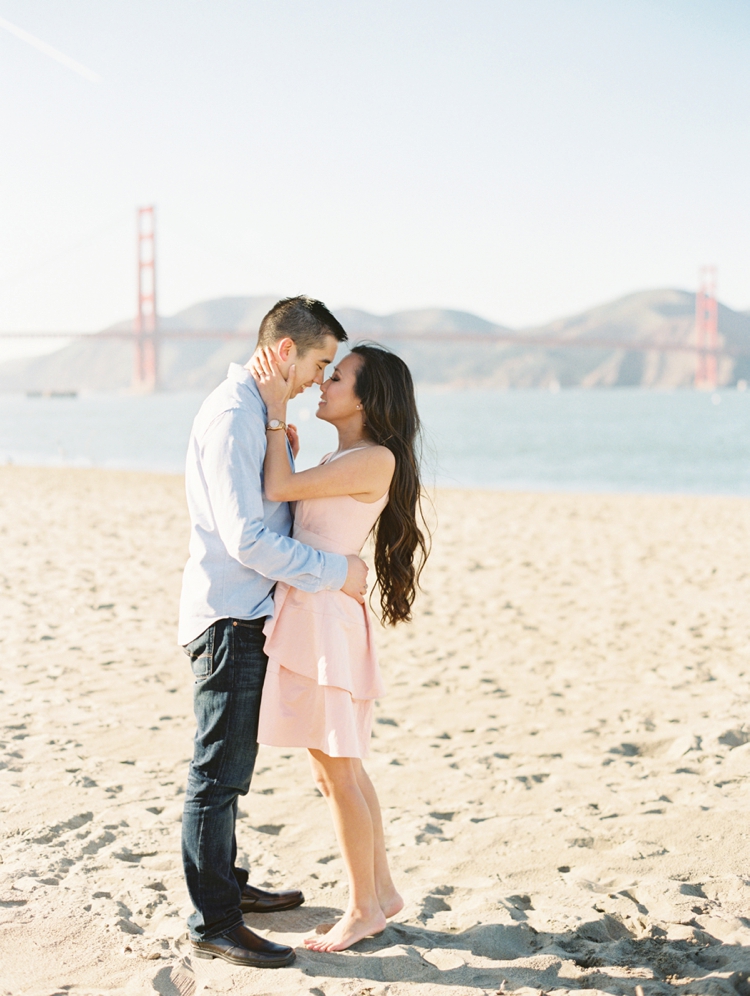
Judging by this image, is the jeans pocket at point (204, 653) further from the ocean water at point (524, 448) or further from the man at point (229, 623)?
the ocean water at point (524, 448)

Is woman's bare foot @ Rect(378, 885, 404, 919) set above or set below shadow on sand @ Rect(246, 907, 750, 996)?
above

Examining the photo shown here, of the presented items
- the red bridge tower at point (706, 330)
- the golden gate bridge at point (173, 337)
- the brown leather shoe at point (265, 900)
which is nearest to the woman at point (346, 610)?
the brown leather shoe at point (265, 900)

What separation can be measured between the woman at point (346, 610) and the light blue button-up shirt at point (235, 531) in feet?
0.15

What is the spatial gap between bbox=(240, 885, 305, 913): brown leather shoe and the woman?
166 millimetres

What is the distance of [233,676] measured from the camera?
65.7 inches

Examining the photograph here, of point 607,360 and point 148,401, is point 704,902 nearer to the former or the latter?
point 148,401

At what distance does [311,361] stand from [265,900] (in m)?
1.06

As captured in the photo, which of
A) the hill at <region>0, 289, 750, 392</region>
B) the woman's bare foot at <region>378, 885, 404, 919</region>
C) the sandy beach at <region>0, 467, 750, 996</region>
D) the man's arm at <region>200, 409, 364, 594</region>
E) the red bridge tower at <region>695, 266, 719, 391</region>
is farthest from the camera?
the hill at <region>0, 289, 750, 392</region>

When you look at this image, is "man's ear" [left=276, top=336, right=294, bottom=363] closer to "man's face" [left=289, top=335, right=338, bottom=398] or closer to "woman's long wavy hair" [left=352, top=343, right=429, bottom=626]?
"man's face" [left=289, top=335, right=338, bottom=398]

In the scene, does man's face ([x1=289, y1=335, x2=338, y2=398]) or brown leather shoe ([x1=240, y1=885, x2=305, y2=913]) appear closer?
man's face ([x1=289, y1=335, x2=338, y2=398])

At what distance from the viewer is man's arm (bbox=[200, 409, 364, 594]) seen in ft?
5.24

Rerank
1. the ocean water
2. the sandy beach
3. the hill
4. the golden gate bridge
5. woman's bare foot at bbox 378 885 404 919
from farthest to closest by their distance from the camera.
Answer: the hill < the golden gate bridge < the ocean water < woman's bare foot at bbox 378 885 404 919 < the sandy beach

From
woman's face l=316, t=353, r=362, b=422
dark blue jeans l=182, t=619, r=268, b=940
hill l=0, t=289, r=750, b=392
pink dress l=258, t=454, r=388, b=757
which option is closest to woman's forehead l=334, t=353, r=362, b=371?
woman's face l=316, t=353, r=362, b=422

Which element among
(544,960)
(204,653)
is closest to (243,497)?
(204,653)
